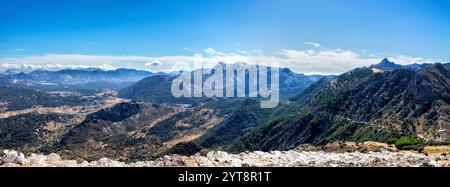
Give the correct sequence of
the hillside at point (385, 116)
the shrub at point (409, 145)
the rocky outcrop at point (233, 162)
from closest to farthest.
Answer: the rocky outcrop at point (233, 162)
the shrub at point (409, 145)
the hillside at point (385, 116)

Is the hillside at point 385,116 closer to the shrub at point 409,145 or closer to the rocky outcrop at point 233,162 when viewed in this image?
the shrub at point 409,145

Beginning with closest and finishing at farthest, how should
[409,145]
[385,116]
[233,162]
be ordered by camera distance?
[233,162]
[409,145]
[385,116]

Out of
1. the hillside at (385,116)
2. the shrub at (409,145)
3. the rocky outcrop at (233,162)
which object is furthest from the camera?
the hillside at (385,116)

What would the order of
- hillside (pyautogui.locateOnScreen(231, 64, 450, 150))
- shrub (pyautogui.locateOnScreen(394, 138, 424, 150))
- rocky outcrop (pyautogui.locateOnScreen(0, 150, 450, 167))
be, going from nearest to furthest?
rocky outcrop (pyautogui.locateOnScreen(0, 150, 450, 167)), shrub (pyautogui.locateOnScreen(394, 138, 424, 150)), hillside (pyautogui.locateOnScreen(231, 64, 450, 150))

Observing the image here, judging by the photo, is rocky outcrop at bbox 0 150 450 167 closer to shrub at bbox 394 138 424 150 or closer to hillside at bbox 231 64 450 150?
shrub at bbox 394 138 424 150

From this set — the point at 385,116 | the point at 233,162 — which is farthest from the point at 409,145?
the point at 385,116

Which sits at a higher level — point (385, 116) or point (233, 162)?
point (233, 162)

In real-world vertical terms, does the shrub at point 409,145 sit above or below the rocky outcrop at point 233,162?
below

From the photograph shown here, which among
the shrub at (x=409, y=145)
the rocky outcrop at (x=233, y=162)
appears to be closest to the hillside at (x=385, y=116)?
the shrub at (x=409, y=145)

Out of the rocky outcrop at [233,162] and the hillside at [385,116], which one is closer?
the rocky outcrop at [233,162]

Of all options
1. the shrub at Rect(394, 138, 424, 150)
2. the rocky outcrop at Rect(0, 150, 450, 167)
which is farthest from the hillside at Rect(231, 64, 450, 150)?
the rocky outcrop at Rect(0, 150, 450, 167)

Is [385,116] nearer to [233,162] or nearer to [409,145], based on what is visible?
[409,145]
